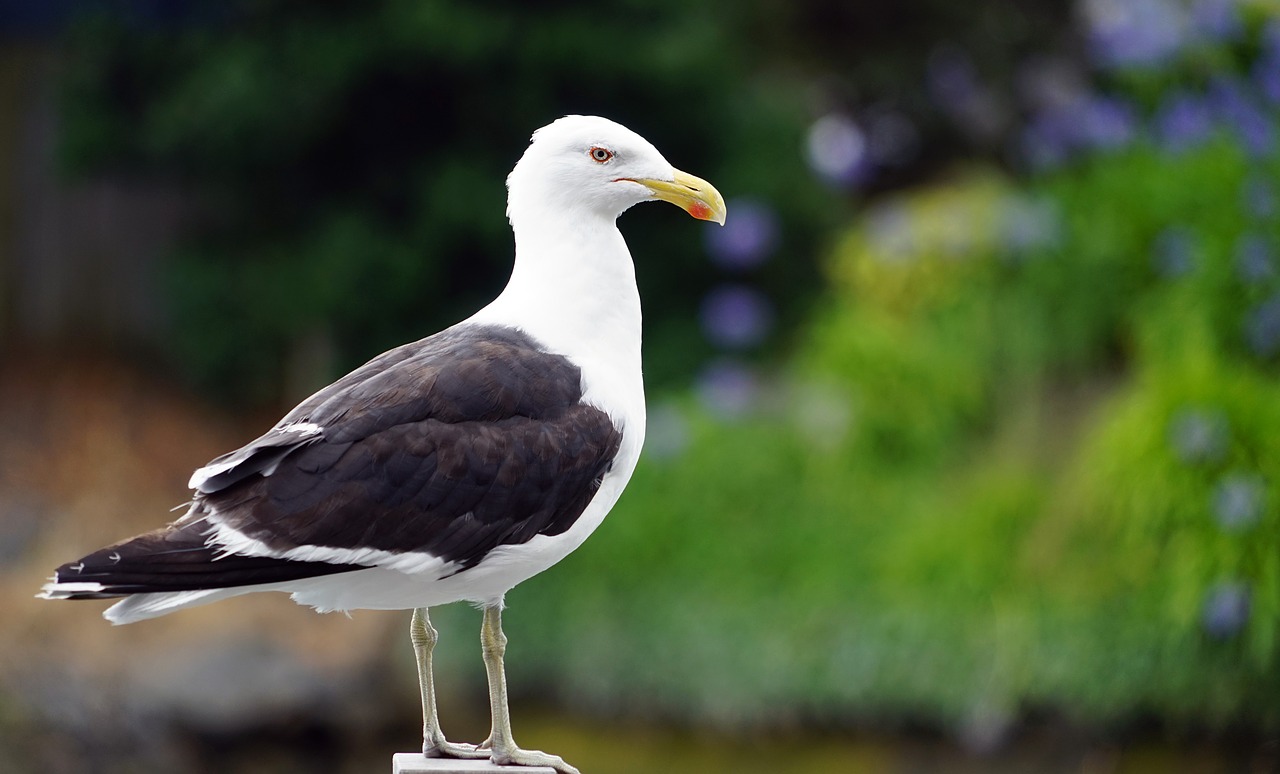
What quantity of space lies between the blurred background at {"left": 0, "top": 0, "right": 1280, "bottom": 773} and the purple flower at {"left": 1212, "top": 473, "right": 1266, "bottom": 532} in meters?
0.02

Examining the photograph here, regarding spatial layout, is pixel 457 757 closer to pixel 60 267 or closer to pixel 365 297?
pixel 365 297

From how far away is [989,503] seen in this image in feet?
23.2

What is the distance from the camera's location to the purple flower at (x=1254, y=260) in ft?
22.6

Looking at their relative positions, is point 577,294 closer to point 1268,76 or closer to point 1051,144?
point 1051,144

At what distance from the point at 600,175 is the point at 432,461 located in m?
0.71

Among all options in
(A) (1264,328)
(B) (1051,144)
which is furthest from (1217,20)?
(A) (1264,328)

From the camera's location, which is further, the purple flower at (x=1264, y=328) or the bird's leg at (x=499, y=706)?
the purple flower at (x=1264, y=328)

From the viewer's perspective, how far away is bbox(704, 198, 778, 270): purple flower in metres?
8.20

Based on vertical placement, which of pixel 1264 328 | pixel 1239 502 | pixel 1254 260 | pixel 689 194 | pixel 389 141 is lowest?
pixel 1239 502

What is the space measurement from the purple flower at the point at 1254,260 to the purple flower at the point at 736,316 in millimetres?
2465

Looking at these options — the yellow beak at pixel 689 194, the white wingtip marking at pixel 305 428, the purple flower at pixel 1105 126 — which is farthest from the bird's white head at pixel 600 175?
the purple flower at pixel 1105 126

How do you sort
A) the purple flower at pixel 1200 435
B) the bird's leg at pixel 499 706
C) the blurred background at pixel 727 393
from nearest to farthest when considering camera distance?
the bird's leg at pixel 499 706 → the purple flower at pixel 1200 435 → the blurred background at pixel 727 393

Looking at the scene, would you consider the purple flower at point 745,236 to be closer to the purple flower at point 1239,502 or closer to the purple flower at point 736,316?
the purple flower at point 736,316

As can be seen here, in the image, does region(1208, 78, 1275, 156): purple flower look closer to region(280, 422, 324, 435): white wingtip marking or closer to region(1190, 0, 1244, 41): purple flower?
region(1190, 0, 1244, 41): purple flower
